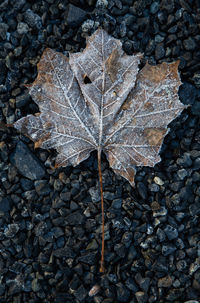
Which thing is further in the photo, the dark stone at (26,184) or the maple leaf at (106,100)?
the dark stone at (26,184)

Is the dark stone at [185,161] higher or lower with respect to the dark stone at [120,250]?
higher

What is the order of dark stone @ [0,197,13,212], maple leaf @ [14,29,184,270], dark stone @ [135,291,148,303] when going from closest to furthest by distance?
maple leaf @ [14,29,184,270] < dark stone @ [135,291,148,303] < dark stone @ [0,197,13,212]

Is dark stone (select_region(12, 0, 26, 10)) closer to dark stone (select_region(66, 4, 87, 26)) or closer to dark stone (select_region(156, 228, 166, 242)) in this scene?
dark stone (select_region(66, 4, 87, 26))

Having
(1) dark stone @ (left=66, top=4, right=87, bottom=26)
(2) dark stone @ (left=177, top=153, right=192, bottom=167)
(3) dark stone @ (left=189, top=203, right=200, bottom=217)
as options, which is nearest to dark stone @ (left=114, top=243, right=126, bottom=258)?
(3) dark stone @ (left=189, top=203, right=200, bottom=217)

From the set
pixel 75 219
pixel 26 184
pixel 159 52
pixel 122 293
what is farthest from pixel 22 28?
pixel 122 293

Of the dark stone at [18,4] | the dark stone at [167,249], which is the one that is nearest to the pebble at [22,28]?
the dark stone at [18,4]

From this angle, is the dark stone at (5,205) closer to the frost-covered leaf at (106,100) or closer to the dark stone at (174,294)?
the frost-covered leaf at (106,100)

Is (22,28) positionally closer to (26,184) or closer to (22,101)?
(22,101)
